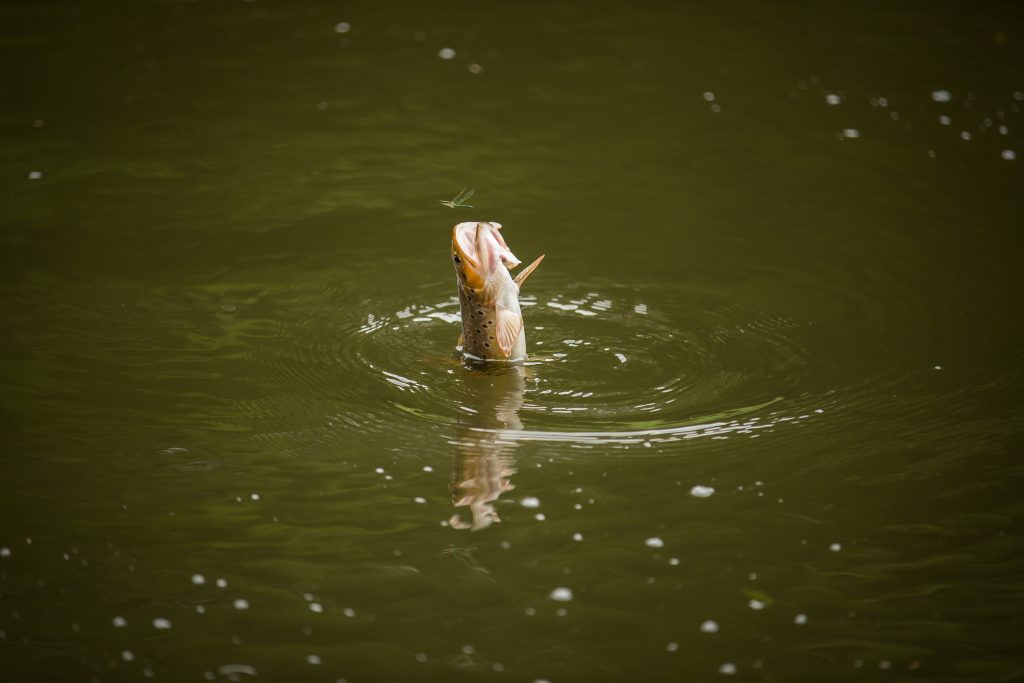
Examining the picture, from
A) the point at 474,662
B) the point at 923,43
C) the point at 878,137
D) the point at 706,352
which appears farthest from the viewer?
the point at 923,43

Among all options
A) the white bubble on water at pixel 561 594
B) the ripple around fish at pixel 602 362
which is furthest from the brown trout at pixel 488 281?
the white bubble on water at pixel 561 594

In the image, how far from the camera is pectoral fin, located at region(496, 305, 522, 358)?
5.81 m

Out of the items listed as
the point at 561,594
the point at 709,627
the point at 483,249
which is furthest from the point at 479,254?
the point at 709,627

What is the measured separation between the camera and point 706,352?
21.2ft

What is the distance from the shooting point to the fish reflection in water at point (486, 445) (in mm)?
5281

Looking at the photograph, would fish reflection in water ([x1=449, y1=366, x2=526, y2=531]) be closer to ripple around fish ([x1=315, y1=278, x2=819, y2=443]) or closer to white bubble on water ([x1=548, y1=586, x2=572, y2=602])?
ripple around fish ([x1=315, y1=278, x2=819, y2=443])

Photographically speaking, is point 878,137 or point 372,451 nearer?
point 372,451

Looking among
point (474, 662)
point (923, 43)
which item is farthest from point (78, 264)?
point (923, 43)

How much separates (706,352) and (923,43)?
516cm

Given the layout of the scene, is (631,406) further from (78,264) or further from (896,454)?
(78,264)

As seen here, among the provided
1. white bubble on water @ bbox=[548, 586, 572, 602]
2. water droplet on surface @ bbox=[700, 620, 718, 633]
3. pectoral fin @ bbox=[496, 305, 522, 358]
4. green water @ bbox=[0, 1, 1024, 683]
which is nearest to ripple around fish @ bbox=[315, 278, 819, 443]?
green water @ bbox=[0, 1, 1024, 683]

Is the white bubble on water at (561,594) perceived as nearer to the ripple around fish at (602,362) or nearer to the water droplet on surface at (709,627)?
the water droplet on surface at (709,627)

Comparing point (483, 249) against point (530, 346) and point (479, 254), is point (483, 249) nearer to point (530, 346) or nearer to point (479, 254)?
point (479, 254)

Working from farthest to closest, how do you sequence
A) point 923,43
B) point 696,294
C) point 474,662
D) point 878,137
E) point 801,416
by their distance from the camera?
point 923,43 < point 878,137 < point 696,294 < point 801,416 < point 474,662
